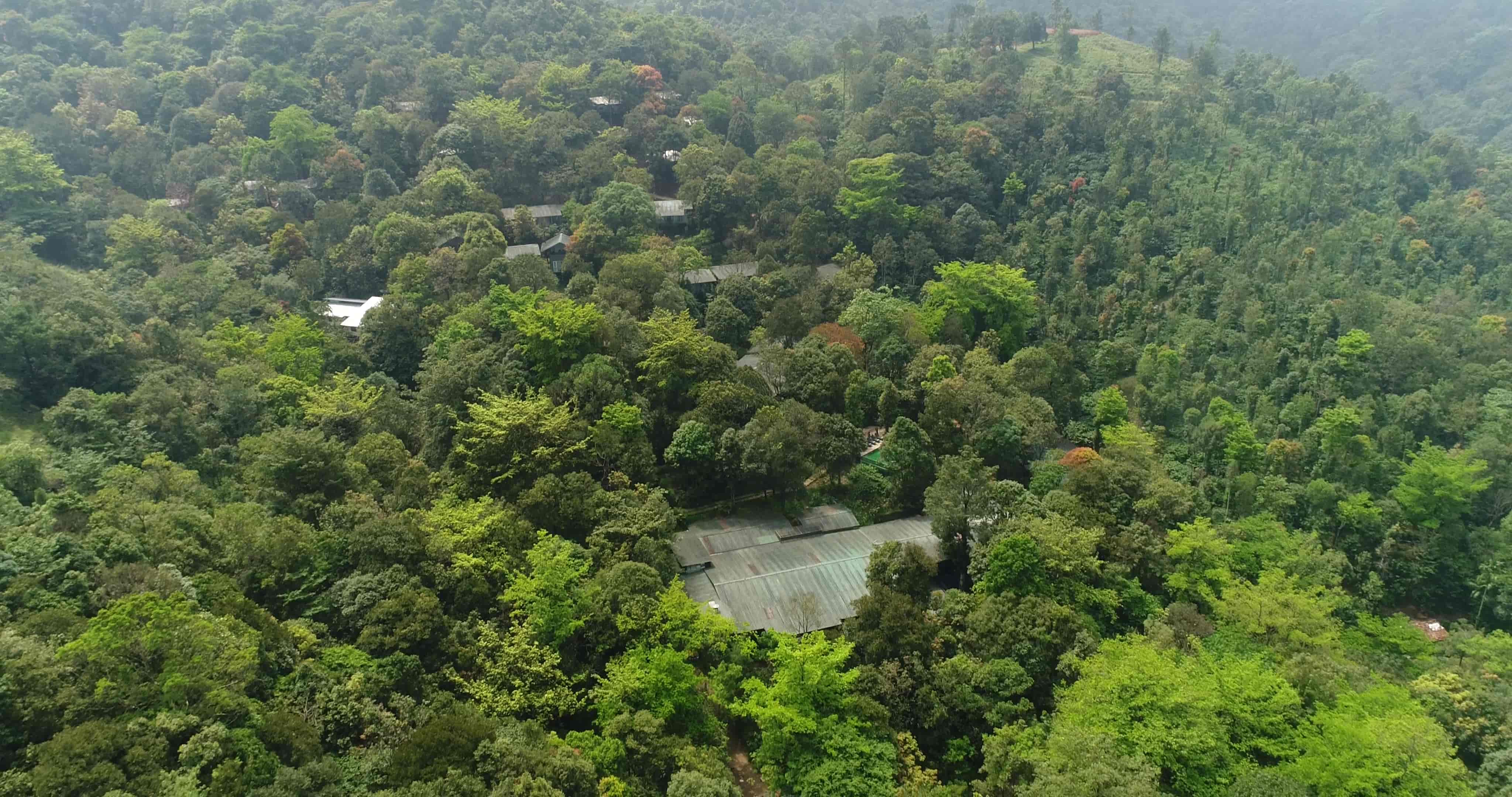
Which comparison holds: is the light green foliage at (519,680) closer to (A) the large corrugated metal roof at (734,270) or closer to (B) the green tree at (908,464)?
(B) the green tree at (908,464)

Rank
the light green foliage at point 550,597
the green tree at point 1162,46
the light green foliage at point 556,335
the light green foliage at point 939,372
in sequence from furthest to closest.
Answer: the green tree at point 1162,46
the light green foliage at point 939,372
the light green foliage at point 556,335
the light green foliage at point 550,597

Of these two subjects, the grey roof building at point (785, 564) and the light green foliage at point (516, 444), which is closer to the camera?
the grey roof building at point (785, 564)

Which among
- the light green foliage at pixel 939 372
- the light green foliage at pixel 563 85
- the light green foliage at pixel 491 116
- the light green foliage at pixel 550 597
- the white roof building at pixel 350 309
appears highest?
the light green foliage at pixel 563 85

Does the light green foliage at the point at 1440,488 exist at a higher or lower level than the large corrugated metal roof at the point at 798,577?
higher

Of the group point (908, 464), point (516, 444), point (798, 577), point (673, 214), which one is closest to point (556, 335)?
point (516, 444)

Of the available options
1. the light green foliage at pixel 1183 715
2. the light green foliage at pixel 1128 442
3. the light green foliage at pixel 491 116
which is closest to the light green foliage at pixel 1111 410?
the light green foliage at pixel 1128 442

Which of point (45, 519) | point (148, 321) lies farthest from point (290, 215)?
point (45, 519)

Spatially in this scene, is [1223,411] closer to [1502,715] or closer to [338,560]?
[1502,715]

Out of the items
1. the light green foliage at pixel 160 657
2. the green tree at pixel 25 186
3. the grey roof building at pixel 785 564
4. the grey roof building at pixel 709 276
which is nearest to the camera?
the light green foliage at pixel 160 657
